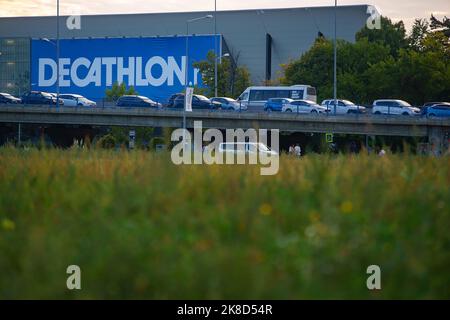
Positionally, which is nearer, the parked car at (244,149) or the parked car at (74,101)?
the parked car at (244,149)

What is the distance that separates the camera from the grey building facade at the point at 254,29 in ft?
363

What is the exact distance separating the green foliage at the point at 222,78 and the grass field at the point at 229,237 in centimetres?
8198

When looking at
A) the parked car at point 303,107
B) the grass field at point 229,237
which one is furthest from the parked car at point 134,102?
the grass field at point 229,237

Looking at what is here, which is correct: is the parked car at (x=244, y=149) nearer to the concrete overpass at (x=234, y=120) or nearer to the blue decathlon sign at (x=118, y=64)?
the concrete overpass at (x=234, y=120)

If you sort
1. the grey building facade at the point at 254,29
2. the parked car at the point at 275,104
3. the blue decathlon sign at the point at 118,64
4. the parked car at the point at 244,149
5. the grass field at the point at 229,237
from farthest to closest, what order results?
1. the grey building facade at the point at 254,29
2. the blue decathlon sign at the point at 118,64
3. the parked car at the point at 275,104
4. the parked car at the point at 244,149
5. the grass field at the point at 229,237

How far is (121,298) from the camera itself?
8.16 meters

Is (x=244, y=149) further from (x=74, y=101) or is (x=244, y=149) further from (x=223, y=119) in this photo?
(x=74, y=101)

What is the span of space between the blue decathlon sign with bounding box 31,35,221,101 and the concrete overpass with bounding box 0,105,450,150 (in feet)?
124

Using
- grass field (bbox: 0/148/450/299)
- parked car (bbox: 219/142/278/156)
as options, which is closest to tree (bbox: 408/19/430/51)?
parked car (bbox: 219/142/278/156)

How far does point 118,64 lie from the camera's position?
113 metres

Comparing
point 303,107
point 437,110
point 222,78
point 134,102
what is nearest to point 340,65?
point 222,78

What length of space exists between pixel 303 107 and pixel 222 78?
2825 cm
